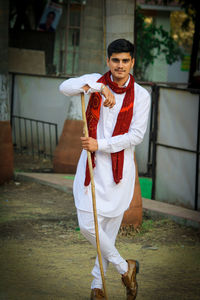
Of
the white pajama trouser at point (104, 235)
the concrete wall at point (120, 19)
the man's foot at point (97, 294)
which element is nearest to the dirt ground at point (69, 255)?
the man's foot at point (97, 294)

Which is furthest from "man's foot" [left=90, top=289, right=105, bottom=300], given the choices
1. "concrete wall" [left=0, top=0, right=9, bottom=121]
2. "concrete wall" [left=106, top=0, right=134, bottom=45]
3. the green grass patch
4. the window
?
the window

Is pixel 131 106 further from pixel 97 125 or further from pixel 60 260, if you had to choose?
pixel 60 260

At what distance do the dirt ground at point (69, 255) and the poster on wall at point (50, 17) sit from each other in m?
13.1

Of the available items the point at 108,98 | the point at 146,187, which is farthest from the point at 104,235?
the point at 146,187

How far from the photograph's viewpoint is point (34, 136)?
12.5 metres

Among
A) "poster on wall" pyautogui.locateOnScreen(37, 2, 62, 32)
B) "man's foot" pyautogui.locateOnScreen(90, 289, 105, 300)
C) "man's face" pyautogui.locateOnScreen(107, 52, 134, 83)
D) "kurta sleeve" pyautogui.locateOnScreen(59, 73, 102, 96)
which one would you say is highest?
"poster on wall" pyautogui.locateOnScreen(37, 2, 62, 32)

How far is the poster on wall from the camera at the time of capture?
65.5ft

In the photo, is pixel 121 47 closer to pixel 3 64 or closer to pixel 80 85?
pixel 80 85

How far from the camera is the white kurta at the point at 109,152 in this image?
13.9 ft

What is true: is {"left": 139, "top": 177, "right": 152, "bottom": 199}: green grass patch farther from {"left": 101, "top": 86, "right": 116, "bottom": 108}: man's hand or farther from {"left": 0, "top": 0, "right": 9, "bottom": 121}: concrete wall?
{"left": 101, "top": 86, "right": 116, "bottom": 108}: man's hand

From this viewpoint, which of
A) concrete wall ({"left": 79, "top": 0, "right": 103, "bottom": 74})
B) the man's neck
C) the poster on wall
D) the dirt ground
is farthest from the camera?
the poster on wall

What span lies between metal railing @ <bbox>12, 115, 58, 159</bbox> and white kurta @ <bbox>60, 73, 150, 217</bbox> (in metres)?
7.47

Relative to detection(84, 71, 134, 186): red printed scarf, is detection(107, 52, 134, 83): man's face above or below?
above

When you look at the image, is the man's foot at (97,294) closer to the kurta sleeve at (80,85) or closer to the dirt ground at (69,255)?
the dirt ground at (69,255)
